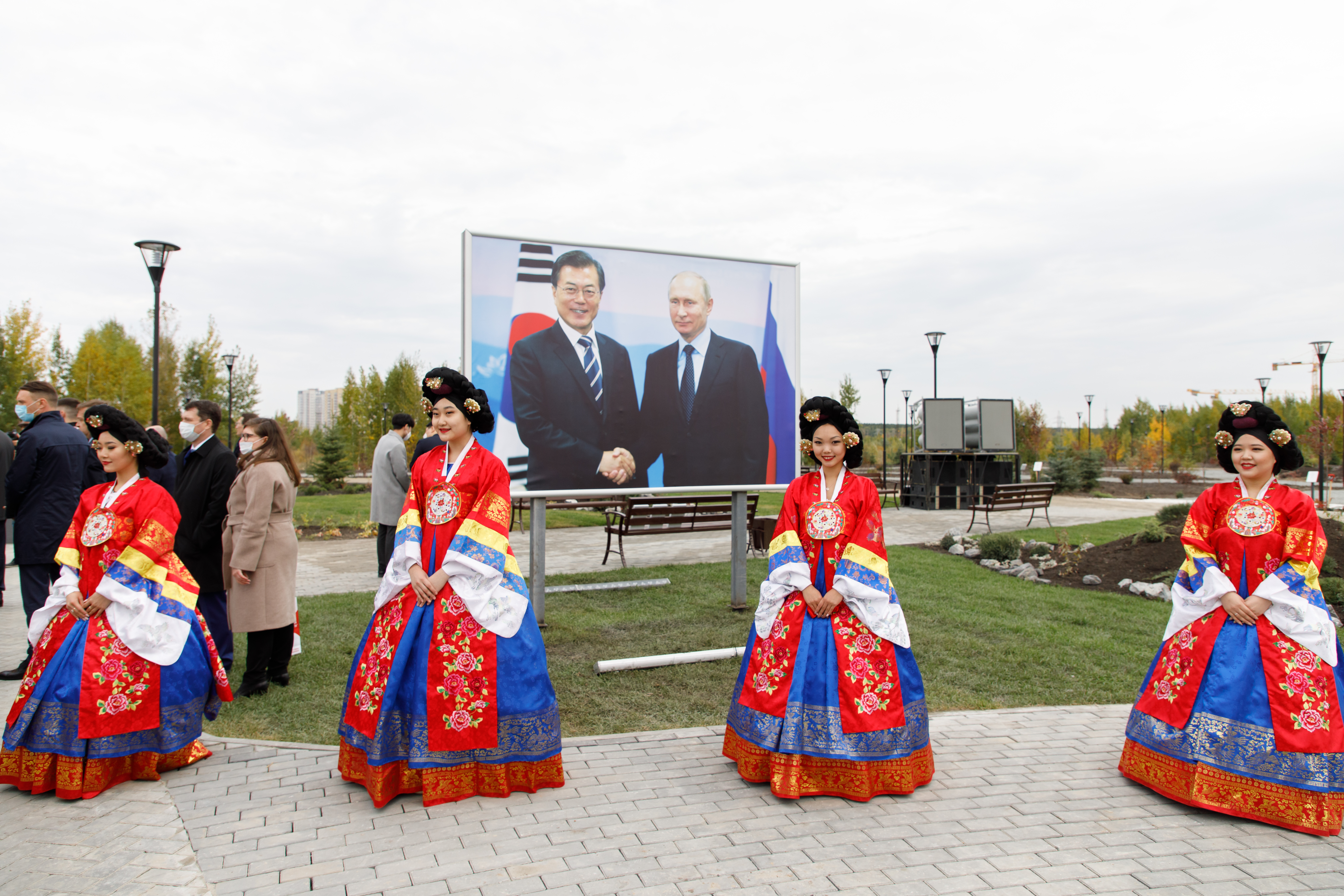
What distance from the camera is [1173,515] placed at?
1070 centimetres

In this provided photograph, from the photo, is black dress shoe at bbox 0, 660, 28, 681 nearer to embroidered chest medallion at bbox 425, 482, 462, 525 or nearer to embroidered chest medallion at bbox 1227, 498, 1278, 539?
embroidered chest medallion at bbox 425, 482, 462, 525

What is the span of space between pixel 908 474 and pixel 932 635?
1647 cm

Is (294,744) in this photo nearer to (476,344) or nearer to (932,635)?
(476,344)

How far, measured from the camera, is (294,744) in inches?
161

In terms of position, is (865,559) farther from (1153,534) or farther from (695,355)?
(1153,534)

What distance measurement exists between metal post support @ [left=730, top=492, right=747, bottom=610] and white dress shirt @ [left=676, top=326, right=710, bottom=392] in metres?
1.24

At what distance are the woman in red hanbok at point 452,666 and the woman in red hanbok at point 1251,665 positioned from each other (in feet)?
8.86

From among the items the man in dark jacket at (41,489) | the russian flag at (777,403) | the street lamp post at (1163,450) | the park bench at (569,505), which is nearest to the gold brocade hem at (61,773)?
the man in dark jacket at (41,489)

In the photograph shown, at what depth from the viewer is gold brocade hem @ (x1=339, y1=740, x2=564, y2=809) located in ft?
11.0

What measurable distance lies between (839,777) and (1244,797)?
5.31 feet

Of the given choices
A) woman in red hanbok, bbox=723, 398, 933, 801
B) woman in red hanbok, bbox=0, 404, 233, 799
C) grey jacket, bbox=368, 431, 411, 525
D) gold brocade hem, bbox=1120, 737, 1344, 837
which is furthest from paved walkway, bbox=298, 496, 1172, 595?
gold brocade hem, bbox=1120, 737, 1344, 837

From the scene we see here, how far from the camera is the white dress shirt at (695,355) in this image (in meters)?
6.73

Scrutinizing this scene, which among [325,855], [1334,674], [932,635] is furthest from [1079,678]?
[325,855]

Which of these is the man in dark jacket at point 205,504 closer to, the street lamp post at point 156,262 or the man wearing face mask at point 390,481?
the man wearing face mask at point 390,481
